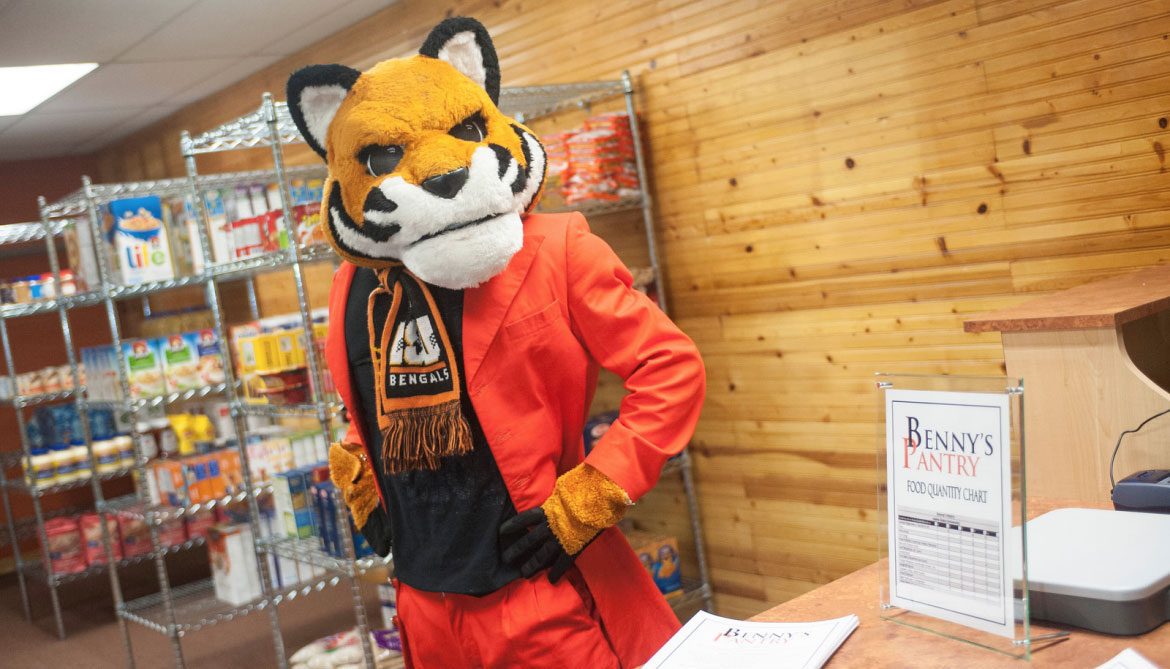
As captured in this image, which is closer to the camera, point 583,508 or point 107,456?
point 583,508

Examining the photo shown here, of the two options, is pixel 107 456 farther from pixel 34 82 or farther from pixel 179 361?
pixel 34 82

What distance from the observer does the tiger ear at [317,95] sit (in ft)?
5.54

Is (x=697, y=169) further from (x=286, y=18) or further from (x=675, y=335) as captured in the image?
(x=286, y=18)

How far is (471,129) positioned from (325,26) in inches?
118

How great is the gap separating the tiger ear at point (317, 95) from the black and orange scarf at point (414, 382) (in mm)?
292

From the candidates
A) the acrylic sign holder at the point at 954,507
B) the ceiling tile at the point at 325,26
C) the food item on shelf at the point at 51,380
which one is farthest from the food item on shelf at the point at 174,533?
the acrylic sign holder at the point at 954,507

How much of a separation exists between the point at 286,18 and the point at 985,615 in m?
3.92

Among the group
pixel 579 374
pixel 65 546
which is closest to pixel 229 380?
pixel 579 374

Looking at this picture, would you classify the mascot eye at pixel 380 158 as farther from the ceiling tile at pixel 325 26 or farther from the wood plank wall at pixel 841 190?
the ceiling tile at pixel 325 26

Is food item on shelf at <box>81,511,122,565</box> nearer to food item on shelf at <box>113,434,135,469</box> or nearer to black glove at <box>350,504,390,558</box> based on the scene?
food item on shelf at <box>113,434,135,469</box>

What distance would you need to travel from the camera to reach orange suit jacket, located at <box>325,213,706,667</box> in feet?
5.26

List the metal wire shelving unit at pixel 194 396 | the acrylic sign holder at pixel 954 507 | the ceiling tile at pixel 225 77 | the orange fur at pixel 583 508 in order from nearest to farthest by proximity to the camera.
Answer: the acrylic sign holder at pixel 954 507 → the orange fur at pixel 583 508 → the metal wire shelving unit at pixel 194 396 → the ceiling tile at pixel 225 77

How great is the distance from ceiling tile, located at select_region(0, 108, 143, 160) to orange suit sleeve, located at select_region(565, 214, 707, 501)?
4.84 metres

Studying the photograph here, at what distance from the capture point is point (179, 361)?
12.8 ft
